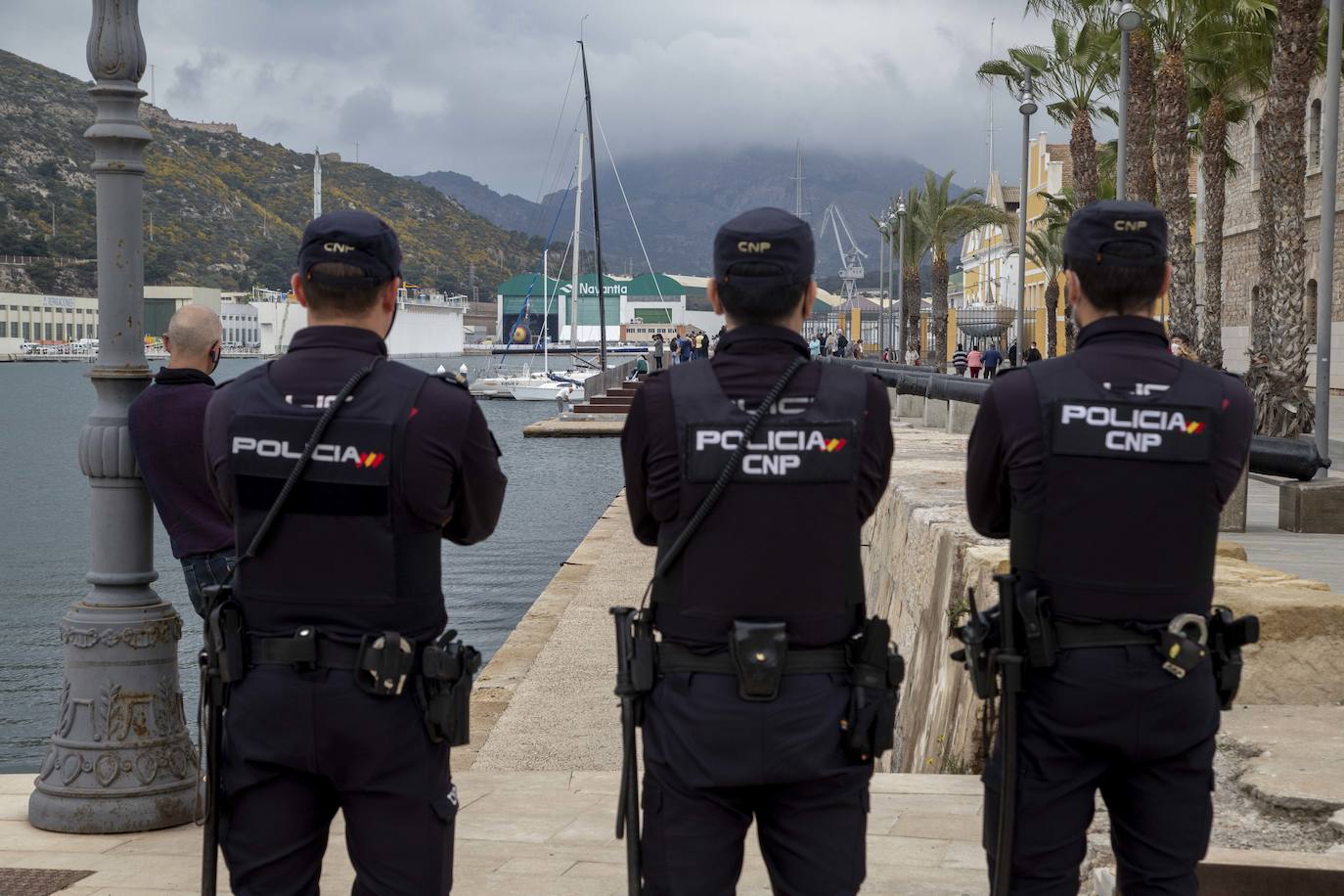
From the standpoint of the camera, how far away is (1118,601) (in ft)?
11.3

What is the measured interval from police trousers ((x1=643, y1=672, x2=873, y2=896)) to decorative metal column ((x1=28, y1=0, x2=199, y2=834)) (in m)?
3.11

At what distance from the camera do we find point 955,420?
77.2ft

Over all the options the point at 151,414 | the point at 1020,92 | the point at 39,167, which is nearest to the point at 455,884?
the point at 151,414

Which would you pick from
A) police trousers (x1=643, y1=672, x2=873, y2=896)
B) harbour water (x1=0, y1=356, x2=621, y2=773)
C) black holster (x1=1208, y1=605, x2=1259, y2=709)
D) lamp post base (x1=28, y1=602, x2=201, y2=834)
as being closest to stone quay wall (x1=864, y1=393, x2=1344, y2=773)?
black holster (x1=1208, y1=605, x2=1259, y2=709)

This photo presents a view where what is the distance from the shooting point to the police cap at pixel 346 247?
349 cm

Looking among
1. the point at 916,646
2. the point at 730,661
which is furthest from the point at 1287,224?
the point at 730,661

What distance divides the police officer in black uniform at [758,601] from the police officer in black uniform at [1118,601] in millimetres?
405

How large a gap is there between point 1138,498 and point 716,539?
0.96m

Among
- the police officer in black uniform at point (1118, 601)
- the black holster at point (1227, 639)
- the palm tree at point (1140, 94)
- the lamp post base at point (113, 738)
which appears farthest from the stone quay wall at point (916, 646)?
the palm tree at point (1140, 94)

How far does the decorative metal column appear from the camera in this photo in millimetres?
5711

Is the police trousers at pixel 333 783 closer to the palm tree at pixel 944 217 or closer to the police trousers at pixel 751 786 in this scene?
the police trousers at pixel 751 786

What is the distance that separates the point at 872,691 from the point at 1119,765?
642 mm

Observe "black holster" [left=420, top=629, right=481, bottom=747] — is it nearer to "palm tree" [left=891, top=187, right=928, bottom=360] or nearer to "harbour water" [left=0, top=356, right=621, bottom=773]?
"harbour water" [left=0, top=356, right=621, bottom=773]

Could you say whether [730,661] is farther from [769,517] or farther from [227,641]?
[227,641]
